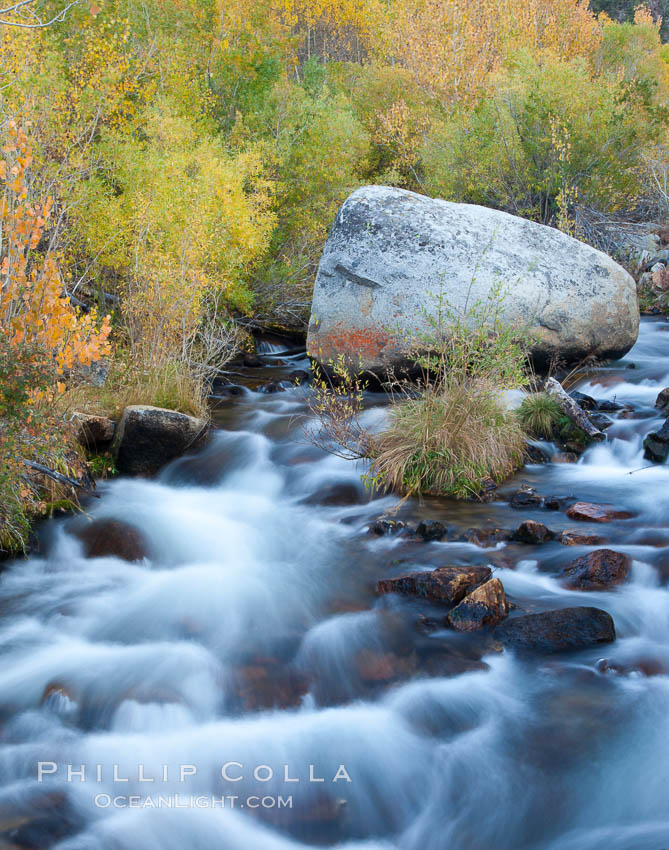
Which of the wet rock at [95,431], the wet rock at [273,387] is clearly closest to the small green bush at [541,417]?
the wet rock at [273,387]

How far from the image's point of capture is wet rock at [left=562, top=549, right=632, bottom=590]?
5293 millimetres

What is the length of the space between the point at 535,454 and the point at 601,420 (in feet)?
3.79

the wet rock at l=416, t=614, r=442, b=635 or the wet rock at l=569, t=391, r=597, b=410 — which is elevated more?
the wet rock at l=569, t=391, r=597, b=410

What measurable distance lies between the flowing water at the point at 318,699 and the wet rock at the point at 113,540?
0.09 meters

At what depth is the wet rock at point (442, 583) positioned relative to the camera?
16.8 feet

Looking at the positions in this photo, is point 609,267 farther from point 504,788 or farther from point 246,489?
point 504,788

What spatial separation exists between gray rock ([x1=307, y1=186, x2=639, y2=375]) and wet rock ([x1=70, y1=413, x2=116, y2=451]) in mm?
3058

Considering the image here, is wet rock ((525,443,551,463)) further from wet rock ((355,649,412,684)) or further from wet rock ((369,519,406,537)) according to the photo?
wet rock ((355,649,412,684))

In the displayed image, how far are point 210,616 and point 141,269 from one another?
5.15 meters

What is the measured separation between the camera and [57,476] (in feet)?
18.9

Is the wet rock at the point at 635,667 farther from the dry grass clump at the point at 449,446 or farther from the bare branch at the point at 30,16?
the bare branch at the point at 30,16

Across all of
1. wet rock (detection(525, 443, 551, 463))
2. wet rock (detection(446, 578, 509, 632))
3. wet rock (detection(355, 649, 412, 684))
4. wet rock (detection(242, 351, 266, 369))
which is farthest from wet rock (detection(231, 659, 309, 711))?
wet rock (detection(242, 351, 266, 369))

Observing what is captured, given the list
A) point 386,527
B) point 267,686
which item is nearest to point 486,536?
point 386,527

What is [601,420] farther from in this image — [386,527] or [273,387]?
[273,387]
